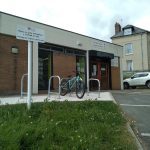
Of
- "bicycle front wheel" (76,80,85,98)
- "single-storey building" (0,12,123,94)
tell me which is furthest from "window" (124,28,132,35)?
"bicycle front wheel" (76,80,85,98)

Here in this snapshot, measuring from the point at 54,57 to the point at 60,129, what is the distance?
13073 mm

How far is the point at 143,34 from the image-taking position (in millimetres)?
47625

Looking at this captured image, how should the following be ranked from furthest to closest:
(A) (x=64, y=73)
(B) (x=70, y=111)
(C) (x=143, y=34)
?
1. (C) (x=143, y=34)
2. (A) (x=64, y=73)
3. (B) (x=70, y=111)

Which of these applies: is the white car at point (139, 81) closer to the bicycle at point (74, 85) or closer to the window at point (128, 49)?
the bicycle at point (74, 85)

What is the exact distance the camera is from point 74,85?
13.1 m

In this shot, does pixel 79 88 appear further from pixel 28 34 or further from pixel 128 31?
pixel 128 31

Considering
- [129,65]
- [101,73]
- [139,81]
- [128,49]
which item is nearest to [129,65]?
[129,65]

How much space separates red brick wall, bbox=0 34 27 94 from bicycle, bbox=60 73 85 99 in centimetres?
316

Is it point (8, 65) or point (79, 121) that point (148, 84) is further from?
point (79, 121)

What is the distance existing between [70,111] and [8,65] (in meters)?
8.65

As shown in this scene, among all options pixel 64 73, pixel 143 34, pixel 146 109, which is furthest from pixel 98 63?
pixel 143 34

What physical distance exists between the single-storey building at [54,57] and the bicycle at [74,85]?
3201mm

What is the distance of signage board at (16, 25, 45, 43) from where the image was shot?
7.85 metres

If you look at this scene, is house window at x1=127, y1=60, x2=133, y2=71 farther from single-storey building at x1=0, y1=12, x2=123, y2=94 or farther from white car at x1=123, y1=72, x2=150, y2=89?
single-storey building at x1=0, y1=12, x2=123, y2=94
